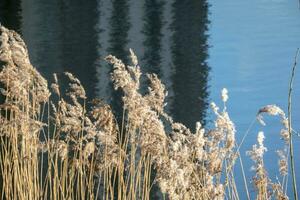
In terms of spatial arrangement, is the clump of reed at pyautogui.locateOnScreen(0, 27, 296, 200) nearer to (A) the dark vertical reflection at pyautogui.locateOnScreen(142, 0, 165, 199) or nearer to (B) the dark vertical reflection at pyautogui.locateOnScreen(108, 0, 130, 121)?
(A) the dark vertical reflection at pyautogui.locateOnScreen(142, 0, 165, 199)

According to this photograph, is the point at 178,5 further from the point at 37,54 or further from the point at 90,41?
the point at 37,54

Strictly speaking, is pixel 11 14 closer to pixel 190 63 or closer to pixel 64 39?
pixel 64 39

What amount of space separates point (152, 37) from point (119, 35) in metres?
2.42

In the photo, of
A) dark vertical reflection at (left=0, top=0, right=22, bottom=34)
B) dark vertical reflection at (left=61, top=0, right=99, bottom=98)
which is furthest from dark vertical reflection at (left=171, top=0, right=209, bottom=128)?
dark vertical reflection at (left=0, top=0, right=22, bottom=34)

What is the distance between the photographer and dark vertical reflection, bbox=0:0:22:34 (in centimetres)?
1983

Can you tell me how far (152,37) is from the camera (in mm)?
23609

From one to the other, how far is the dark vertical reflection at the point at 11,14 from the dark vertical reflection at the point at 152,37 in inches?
104

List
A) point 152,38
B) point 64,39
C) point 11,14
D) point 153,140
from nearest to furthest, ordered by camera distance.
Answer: point 153,140 < point 64,39 < point 11,14 < point 152,38

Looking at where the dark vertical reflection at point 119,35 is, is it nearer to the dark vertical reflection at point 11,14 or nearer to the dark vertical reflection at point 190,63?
the dark vertical reflection at point 190,63

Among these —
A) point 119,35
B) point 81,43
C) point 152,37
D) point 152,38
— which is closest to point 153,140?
point 81,43

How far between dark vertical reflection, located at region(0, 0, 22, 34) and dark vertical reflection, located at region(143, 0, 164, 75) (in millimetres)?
2633

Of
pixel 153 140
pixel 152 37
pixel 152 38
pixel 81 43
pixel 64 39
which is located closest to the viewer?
pixel 153 140

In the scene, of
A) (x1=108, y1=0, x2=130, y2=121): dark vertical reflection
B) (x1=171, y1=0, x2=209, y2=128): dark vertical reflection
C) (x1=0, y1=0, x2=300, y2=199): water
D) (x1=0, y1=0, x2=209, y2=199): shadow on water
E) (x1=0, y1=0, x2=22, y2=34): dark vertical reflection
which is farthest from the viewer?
(x1=0, y1=0, x2=22, y2=34): dark vertical reflection

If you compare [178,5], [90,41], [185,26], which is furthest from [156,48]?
[178,5]
